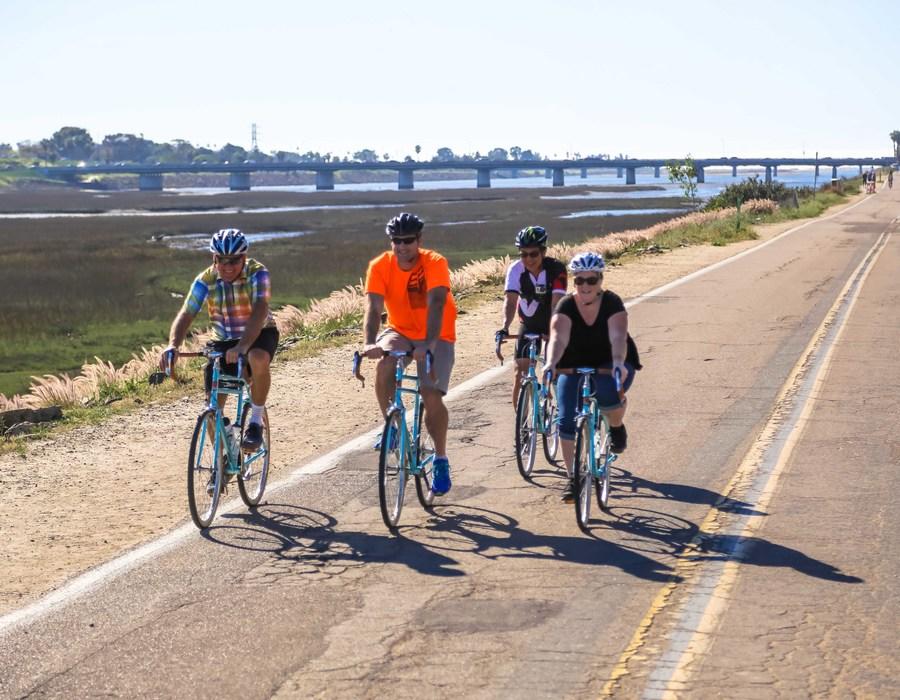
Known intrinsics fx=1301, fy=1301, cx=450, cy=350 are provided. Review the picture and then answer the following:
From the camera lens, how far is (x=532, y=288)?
32.0ft

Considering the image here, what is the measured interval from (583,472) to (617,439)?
0.67 m

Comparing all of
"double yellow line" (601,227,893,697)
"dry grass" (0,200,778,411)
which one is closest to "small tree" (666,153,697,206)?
"dry grass" (0,200,778,411)

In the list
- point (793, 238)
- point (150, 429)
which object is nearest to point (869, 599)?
point (150, 429)

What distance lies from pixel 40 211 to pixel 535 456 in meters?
115

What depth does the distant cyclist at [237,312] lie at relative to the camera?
27.1 ft

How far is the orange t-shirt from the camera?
26.5 feet

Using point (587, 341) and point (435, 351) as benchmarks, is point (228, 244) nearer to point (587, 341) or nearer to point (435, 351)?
point (435, 351)

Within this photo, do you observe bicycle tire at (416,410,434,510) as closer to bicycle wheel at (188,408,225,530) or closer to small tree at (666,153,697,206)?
bicycle wheel at (188,408,225,530)

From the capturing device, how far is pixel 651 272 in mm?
29500

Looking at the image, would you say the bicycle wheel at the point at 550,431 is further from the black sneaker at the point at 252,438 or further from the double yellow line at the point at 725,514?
the black sneaker at the point at 252,438

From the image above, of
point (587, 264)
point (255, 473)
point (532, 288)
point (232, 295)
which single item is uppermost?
point (587, 264)

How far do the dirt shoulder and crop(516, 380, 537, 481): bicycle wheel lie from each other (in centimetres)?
184

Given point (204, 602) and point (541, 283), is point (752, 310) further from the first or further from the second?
point (204, 602)

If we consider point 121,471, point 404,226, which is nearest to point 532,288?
point 404,226
